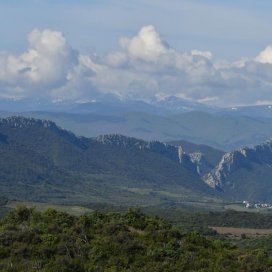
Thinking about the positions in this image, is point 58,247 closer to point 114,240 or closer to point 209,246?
point 114,240

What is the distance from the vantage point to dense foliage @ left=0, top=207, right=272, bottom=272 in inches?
2152

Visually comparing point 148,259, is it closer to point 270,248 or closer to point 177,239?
point 177,239

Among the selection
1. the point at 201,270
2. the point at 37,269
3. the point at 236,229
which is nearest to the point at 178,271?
the point at 201,270

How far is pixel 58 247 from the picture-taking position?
57.0 m

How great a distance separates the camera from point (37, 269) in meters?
52.7

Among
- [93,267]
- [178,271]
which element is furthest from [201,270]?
[93,267]

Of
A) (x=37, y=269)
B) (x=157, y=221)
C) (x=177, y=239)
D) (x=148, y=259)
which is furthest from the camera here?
(x=157, y=221)

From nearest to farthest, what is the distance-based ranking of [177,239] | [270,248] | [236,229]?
[177,239], [270,248], [236,229]

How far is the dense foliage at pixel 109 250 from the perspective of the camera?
5466 cm

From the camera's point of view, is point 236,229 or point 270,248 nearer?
point 270,248

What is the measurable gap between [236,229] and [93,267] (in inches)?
5059

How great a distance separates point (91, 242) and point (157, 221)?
1218cm

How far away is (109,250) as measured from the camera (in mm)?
57156

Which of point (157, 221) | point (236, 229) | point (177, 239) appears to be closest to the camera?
point (177, 239)
